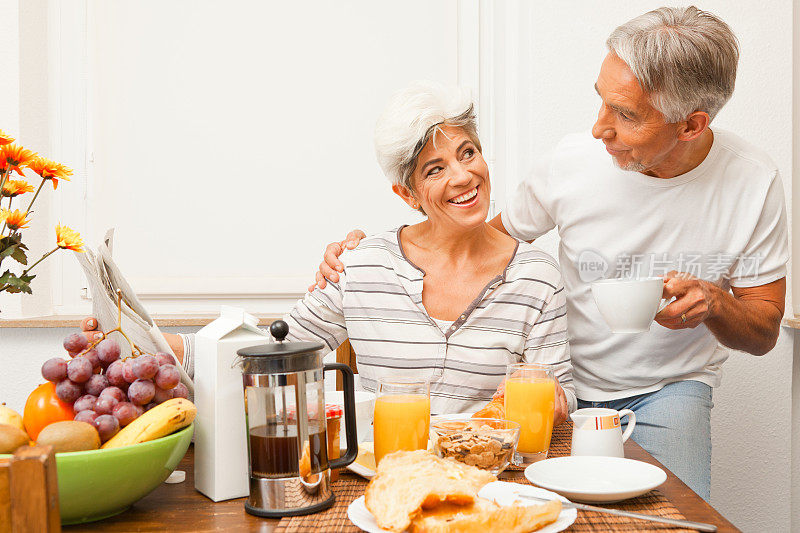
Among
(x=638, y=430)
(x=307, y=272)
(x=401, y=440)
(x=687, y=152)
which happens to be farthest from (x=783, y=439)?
(x=401, y=440)

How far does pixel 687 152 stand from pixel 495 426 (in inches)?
41.8

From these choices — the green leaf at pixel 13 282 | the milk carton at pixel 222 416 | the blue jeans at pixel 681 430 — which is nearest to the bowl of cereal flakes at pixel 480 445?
the milk carton at pixel 222 416

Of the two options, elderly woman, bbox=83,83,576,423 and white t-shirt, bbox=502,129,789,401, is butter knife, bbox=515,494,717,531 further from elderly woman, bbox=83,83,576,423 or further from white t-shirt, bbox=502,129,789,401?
white t-shirt, bbox=502,129,789,401

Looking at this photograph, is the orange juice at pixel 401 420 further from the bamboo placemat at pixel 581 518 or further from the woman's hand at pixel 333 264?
the woman's hand at pixel 333 264

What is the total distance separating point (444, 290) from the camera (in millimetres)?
1600

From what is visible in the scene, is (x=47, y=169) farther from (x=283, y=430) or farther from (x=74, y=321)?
(x=74, y=321)

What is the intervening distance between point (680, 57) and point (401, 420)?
1.10 meters

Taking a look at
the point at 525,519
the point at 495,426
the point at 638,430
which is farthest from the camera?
the point at 638,430

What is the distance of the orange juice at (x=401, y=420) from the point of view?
104cm

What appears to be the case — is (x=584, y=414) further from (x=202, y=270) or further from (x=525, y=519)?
(x=202, y=270)

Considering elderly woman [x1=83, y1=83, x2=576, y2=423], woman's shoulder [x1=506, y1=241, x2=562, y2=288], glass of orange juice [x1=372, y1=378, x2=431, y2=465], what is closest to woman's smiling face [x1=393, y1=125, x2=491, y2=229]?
elderly woman [x1=83, y1=83, x2=576, y2=423]

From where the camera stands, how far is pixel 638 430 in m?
1.74

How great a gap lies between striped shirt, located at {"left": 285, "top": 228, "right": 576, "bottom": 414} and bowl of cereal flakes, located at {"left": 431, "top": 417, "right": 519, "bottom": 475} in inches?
19.4

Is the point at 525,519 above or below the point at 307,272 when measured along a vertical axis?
below
